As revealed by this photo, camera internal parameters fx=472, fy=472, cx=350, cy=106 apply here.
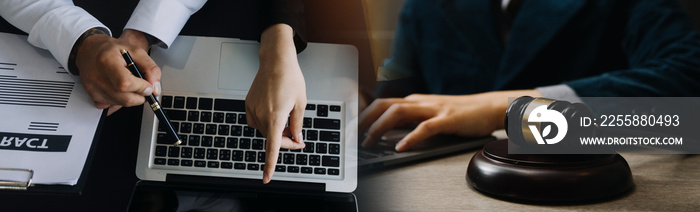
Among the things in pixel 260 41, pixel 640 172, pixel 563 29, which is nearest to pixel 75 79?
pixel 260 41

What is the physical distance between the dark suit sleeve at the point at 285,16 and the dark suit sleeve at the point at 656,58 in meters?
0.48

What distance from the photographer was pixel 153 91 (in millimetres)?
430

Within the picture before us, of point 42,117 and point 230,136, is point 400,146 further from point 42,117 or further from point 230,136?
point 42,117

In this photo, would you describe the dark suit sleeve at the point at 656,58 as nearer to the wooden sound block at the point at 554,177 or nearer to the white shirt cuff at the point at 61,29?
the wooden sound block at the point at 554,177

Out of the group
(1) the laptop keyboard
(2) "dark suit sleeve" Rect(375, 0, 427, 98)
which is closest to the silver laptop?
(1) the laptop keyboard

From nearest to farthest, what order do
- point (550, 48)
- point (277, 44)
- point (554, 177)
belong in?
point (554, 177) → point (277, 44) → point (550, 48)

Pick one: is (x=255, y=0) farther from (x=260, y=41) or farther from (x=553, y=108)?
(x=553, y=108)

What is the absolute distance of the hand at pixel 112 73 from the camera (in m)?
0.41

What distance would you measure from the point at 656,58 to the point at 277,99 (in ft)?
2.39

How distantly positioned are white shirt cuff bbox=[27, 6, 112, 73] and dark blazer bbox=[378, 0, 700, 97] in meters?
0.38

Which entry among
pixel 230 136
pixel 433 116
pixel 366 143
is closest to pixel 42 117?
pixel 230 136

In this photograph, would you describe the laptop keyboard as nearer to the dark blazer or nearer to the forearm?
the forearm

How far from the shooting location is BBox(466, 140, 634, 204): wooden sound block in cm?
37

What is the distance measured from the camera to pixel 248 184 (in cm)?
46
